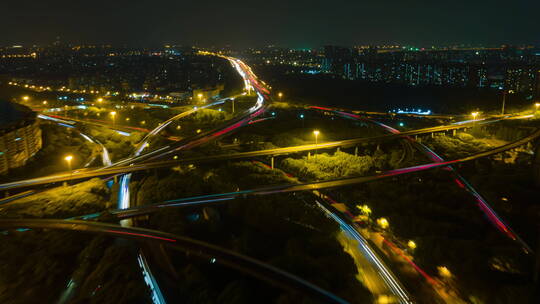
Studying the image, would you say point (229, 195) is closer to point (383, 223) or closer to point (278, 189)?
point (278, 189)

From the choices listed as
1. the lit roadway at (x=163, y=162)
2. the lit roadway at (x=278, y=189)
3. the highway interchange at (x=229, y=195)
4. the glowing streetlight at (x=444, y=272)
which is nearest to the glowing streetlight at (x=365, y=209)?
the highway interchange at (x=229, y=195)

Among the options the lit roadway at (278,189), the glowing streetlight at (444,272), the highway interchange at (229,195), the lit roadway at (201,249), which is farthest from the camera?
the lit roadway at (278,189)

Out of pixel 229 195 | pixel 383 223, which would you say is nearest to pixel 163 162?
pixel 229 195

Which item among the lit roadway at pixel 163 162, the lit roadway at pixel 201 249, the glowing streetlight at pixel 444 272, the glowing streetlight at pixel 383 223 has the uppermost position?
the lit roadway at pixel 163 162

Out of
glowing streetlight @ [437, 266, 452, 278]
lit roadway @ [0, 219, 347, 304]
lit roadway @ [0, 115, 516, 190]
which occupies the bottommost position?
glowing streetlight @ [437, 266, 452, 278]

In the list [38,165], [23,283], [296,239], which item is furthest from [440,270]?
[38,165]

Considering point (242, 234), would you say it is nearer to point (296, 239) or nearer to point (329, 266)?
point (296, 239)

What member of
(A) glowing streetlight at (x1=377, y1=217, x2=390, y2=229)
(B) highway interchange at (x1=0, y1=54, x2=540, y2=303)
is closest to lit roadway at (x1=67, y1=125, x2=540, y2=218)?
(B) highway interchange at (x1=0, y1=54, x2=540, y2=303)

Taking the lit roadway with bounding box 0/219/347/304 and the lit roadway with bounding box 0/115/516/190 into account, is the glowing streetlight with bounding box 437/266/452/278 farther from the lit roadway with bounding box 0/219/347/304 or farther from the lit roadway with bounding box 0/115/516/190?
the lit roadway with bounding box 0/115/516/190

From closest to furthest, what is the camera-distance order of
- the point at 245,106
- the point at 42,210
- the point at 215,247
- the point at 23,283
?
the point at 23,283 < the point at 215,247 < the point at 42,210 < the point at 245,106

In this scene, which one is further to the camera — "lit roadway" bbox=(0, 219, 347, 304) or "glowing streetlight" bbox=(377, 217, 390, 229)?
"glowing streetlight" bbox=(377, 217, 390, 229)

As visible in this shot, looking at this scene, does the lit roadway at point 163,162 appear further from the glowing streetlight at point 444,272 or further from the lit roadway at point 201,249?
the glowing streetlight at point 444,272
